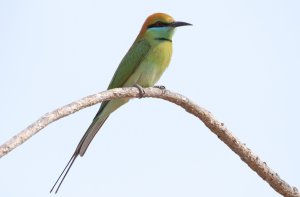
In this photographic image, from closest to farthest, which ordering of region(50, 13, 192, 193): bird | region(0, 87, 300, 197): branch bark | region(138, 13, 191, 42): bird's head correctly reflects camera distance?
region(0, 87, 300, 197): branch bark, region(50, 13, 192, 193): bird, region(138, 13, 191, 42): bird's head

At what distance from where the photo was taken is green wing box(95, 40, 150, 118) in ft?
14.1

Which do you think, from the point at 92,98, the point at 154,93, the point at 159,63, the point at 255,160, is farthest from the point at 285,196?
the point at 159,63

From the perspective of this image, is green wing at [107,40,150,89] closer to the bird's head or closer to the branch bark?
the bird's head

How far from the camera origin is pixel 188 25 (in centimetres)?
434

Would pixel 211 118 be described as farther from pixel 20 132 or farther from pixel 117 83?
pixel 117 83

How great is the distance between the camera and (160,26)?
4.46m

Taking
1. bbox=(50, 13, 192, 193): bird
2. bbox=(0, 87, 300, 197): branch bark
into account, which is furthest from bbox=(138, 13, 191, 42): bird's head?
bbox=(0, 87, 300, 197): branch bark

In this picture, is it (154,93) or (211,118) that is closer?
(211,118)

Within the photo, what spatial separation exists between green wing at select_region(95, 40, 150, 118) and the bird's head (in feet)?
0.25

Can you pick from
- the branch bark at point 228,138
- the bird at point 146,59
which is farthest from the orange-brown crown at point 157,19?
the branch bark at point 228,138

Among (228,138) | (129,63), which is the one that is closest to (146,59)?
(129,63)

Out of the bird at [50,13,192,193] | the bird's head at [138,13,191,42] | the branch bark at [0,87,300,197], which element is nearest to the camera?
the branch bark at [0,87,300,197]

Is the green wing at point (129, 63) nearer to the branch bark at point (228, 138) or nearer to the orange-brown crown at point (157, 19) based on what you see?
the orange-brown crown at point (157, 19)

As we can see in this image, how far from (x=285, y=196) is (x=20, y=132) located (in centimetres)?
140
